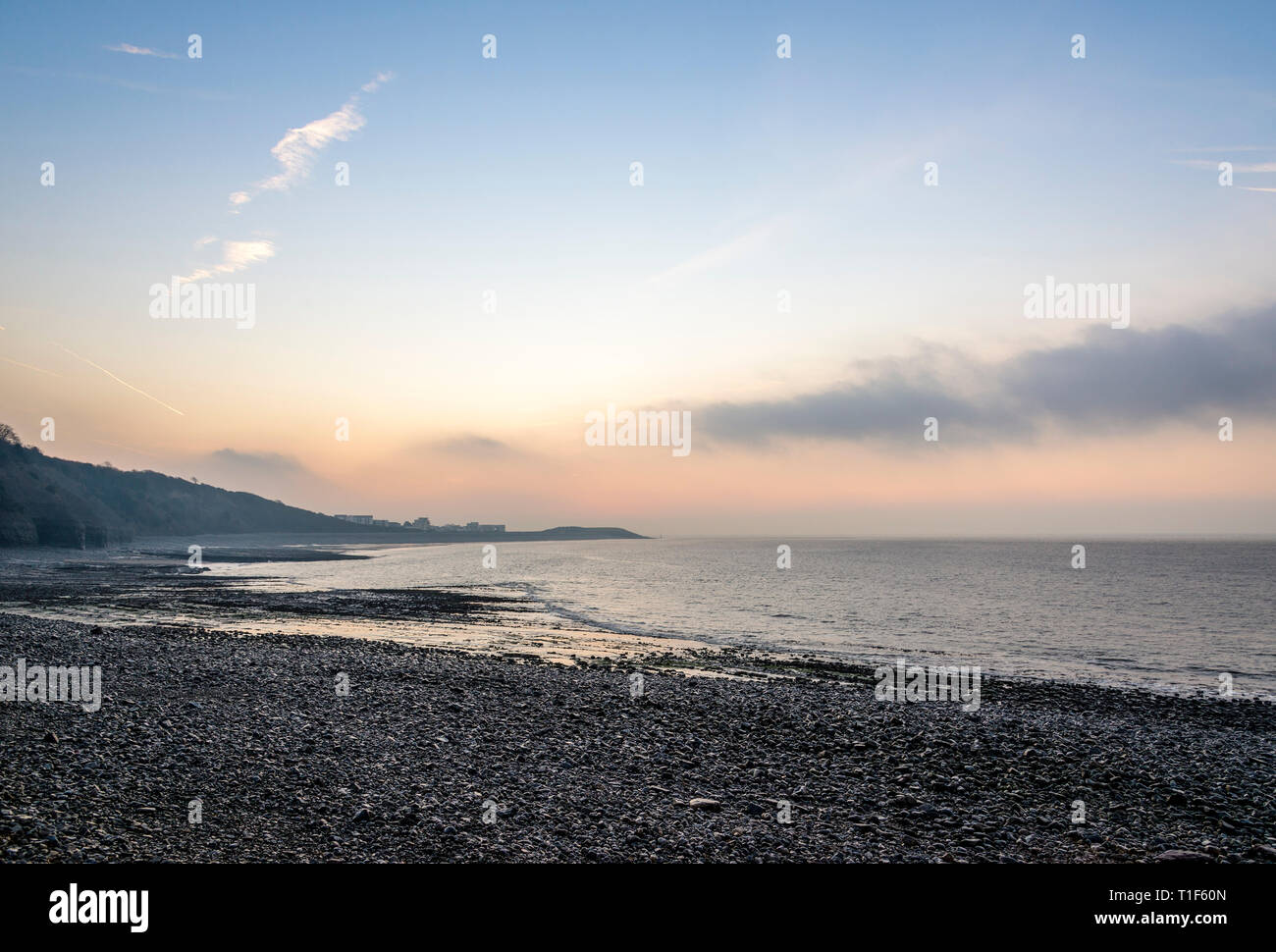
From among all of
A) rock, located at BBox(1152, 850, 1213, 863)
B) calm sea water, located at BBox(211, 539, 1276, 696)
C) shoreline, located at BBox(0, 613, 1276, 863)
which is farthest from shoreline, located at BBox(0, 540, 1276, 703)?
rock, located at BBox(1152, 850, 1213, 863)

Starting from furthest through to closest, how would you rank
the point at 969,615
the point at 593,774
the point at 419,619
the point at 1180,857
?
the point at 969,615, the point at 419,619, the point at 593,774, the point at 1180,857

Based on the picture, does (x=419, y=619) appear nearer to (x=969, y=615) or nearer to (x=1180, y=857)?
(x=1180, y=857)

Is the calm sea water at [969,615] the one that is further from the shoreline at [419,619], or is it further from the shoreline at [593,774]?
the shoreline at [593,774]

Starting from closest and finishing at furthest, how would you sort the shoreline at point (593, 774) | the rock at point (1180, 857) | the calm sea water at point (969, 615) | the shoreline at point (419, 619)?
the shoreline at point (593, 774)
the rock at point (1180, 857)
the shoreline at point (419, 619)
the calm sea water at point (969, 615)

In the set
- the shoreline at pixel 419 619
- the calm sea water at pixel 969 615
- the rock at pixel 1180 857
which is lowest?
the calm sea water at pixel 969 615

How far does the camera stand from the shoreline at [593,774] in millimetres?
10141

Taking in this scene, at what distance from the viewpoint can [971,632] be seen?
1789 inches

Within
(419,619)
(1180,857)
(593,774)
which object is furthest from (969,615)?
(593,774)

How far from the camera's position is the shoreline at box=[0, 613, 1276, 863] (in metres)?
10.1

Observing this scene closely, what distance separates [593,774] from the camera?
1338 cm

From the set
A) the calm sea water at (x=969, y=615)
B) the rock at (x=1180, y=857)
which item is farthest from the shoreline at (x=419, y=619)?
the rock at (x=1180, y=857)

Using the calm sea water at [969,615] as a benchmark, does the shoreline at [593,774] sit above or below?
above

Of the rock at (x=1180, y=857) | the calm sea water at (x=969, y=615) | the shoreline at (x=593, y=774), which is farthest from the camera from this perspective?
the calm sea water at (x=969, y=615)
